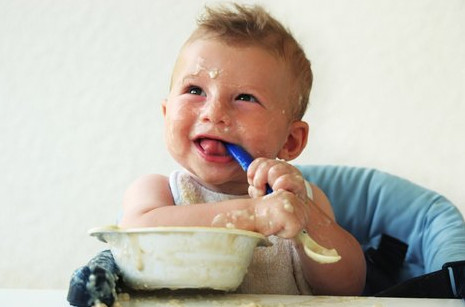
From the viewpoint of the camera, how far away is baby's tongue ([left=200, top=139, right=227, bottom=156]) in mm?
887

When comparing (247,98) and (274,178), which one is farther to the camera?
(247,98)

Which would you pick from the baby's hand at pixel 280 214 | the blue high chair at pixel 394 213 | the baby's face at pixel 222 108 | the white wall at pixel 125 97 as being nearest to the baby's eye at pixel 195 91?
the baby's face at pixel 222 108

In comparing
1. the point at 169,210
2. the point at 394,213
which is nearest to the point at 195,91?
the point at 169,210

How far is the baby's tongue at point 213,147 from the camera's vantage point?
34.9 inches

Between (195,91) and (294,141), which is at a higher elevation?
(195,91)

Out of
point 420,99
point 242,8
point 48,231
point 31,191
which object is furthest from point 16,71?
point 420,99

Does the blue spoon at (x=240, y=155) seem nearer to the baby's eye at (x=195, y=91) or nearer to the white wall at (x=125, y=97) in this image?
the baby's eye at (x=195, y=91)

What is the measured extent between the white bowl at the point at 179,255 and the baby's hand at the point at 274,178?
94 mm

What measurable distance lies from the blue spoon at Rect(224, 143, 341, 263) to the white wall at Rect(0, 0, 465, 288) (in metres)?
0.90

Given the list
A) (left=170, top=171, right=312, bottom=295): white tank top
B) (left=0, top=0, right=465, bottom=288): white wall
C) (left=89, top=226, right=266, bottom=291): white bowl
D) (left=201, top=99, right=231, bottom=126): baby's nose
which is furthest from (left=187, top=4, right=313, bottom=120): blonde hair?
(left=0, top=0, right=465, bottom=288): white wall

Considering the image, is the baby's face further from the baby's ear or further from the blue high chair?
the blue high chair

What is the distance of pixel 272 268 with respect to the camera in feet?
3.07

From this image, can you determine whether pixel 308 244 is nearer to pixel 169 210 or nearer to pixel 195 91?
pixel 169 210

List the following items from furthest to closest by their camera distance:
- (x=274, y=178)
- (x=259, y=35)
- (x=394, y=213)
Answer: (x=394, y=213) → (x=259, y=35) → (x=274, y=178)
